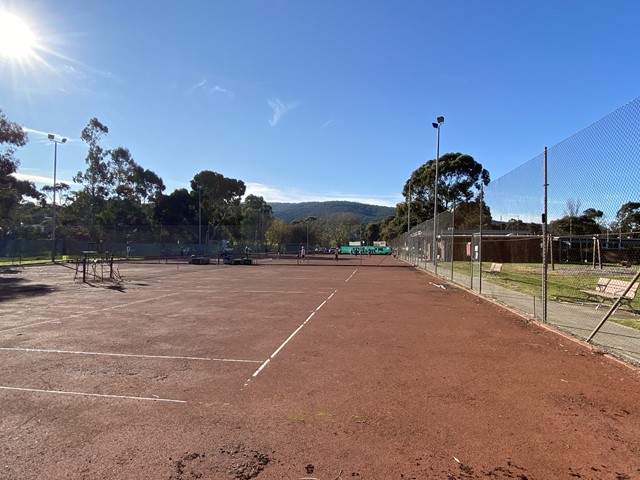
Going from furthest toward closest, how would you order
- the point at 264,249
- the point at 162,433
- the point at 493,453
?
the point at 264,249
the point at 162,433
the point at 493,453

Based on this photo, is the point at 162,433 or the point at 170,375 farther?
the point at 170,375

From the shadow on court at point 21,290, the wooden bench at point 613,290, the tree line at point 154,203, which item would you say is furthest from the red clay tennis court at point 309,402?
the tree line at point 154,203

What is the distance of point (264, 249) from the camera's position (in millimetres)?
62500

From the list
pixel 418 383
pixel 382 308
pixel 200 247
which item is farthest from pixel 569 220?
pixel 200 247

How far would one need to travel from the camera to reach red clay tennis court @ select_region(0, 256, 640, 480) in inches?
149

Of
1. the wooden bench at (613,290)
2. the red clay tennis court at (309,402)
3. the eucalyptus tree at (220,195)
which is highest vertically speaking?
the eucalyptus tree at (220,195)

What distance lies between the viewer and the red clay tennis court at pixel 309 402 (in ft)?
12.4

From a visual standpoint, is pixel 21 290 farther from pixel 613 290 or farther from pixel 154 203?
pixel 154 203

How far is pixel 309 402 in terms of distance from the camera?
5.20 meters

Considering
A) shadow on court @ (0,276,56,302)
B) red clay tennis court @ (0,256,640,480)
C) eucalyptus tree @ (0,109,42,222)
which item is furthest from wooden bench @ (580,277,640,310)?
eucalyptus tree @ (0,109,42,222)

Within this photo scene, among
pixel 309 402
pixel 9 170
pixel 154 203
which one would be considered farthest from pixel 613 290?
pixel 154 203

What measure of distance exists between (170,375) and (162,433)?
1999 mm

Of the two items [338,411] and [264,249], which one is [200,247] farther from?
[338,411]

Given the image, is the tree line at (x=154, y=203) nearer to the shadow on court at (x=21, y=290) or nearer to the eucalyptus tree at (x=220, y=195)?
the eucalyptus tree at (x=220, y=195)
